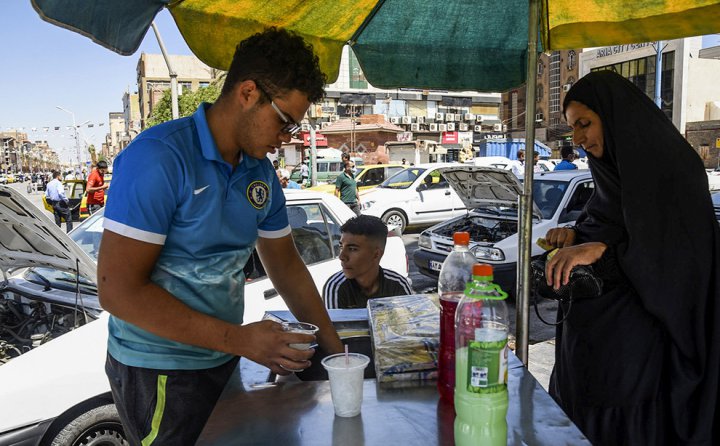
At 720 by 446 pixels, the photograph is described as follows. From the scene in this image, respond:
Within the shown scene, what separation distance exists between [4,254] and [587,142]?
372cm

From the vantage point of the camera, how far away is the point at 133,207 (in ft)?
4.87

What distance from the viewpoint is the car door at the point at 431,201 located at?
546 inches

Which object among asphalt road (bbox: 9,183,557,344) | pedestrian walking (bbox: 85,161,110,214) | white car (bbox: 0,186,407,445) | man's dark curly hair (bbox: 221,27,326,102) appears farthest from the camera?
pedestrian walking (bbox: 85,161,110,214)

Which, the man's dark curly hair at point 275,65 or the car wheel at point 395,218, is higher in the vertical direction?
the man's dark curly hair at point 275,65

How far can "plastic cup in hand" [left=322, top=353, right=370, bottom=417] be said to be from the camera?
138cm

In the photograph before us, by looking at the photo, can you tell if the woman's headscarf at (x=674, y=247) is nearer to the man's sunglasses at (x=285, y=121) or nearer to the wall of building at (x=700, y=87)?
the man's sunglasses at (x=285, y=121)

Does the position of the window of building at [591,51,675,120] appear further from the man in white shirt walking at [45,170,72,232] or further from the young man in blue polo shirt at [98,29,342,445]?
the young man in blue polo shirt at [98,29,342,445]

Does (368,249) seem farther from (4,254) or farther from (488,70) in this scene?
(4,254)

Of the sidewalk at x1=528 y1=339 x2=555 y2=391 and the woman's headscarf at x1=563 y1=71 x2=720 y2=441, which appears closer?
the woman's headscarf at x1=563 y1=71 x2=720 y2=441

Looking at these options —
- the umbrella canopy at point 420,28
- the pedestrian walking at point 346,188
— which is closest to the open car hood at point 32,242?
the umbrella canopy at point 420,28

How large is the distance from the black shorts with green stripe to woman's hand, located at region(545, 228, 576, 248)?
147 centimetres

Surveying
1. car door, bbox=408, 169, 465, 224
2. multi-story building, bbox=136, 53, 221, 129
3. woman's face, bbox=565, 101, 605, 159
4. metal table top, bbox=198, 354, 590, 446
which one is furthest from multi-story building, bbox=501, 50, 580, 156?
metal table top, bbox=198, 354, 590, 446

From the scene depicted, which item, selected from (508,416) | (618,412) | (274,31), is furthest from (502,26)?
(508,416)

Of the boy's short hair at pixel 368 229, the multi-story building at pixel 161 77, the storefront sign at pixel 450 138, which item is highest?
the multi-story building at pixel 161 77
